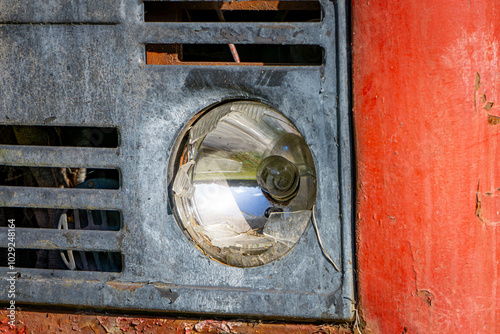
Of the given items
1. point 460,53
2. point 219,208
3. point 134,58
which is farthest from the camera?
point 219,208

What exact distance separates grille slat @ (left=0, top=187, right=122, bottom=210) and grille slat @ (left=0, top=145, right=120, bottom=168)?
0.22 feet

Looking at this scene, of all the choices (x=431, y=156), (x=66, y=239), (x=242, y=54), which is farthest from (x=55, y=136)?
(x=431, y=156)

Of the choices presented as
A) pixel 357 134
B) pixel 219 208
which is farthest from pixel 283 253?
pixel 357 134

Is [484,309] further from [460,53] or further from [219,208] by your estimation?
[219,208]

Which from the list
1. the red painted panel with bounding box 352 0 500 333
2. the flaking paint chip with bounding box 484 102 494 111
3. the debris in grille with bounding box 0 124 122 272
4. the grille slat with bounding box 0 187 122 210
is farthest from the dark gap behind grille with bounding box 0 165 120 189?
the flaking paint chip with bounding box 484 102 494 111

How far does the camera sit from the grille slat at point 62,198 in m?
1.00

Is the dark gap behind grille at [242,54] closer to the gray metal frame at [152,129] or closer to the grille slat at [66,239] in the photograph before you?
the gray metal frame at [152,129]

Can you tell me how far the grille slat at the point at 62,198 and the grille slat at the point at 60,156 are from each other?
2.6 inches

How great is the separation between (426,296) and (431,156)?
0.30 meters

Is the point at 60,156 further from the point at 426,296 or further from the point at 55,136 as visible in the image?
the point at 426,296

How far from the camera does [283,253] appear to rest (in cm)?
98

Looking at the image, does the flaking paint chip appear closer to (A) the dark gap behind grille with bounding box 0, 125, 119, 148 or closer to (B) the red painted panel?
(B) the red painted panel

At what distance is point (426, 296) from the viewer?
0.87 meters

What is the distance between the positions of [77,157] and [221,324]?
541mm
